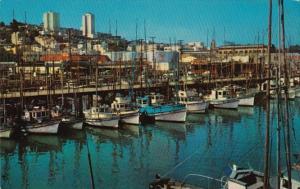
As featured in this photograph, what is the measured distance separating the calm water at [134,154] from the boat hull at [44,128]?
0.24 metres

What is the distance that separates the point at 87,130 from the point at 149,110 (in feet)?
9.60

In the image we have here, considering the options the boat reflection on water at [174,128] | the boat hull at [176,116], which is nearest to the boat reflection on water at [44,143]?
the boat reflection on water at [174,128]

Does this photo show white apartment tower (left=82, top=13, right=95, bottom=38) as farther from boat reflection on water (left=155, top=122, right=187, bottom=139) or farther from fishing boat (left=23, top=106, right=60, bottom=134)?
fishing boat (left=23, top=106, right=60, bottom=134)

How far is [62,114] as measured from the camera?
51.5 ft

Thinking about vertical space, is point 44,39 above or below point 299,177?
above

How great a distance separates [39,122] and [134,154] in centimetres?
427

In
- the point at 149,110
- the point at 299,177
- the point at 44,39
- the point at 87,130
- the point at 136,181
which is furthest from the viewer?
the point at 44,39

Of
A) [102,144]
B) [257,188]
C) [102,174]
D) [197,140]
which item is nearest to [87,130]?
[102,144]

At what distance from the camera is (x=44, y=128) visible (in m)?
13.7

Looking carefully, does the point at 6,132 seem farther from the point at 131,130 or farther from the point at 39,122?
the point at 131,130

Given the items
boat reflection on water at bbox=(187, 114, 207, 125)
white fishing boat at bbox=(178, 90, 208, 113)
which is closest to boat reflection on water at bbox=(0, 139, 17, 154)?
boat reflection on water at bbox=(187, 114, 207, 125)

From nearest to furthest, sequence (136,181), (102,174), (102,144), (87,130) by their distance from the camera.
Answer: (136,181)
(102,174)
(102,144)
(87,130)

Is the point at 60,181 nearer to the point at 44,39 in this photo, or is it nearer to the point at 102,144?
the point at 102,144

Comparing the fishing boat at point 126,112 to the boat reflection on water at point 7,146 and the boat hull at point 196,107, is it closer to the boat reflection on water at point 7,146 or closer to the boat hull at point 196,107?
the boat hull at point 196,107
